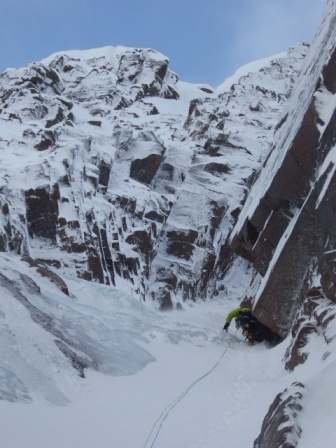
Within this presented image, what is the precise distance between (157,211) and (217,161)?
374 inches

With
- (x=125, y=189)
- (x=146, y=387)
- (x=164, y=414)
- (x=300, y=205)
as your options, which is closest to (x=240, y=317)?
(x=300, y=205)

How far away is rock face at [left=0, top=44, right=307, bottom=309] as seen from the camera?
111ft

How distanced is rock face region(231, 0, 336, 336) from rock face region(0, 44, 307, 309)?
37.8 ft

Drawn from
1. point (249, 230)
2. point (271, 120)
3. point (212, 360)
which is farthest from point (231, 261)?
point (212, 360)

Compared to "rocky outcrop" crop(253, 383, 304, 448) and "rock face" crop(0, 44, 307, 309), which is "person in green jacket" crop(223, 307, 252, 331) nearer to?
"rock face" crop(0, 44, 307, 309)

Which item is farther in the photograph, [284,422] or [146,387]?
[146,387]

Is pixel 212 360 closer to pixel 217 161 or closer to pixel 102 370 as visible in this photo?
pixel 102 370

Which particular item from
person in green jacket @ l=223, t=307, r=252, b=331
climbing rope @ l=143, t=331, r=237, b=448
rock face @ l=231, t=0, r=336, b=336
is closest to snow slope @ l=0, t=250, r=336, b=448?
climbing rope @ l=143, t=331, r=237, b=448

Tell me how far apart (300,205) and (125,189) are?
2523cm

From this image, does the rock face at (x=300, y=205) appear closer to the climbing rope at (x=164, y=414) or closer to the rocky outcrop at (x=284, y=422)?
the climbing rope at (x=164, y=414)

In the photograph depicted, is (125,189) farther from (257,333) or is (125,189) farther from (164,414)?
(164,414)

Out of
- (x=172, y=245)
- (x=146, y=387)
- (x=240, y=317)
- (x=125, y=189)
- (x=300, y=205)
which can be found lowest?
(x=146, y=387)

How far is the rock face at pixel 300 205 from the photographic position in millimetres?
18719

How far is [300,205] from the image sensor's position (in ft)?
72.0
